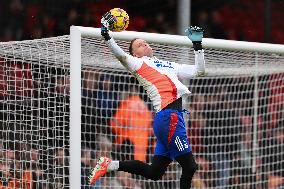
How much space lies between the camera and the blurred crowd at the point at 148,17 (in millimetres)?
11570

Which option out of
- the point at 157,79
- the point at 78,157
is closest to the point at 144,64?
the point at 157,79

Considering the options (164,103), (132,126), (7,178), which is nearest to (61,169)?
(7,178)

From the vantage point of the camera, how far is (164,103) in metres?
8.12

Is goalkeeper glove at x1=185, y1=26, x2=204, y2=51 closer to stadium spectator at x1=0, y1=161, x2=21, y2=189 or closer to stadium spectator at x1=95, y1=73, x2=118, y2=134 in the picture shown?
stadium spectator at x1=0, y1=161, x2=21, y2=189

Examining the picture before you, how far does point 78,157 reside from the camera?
823 centimetres

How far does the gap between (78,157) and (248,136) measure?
12.7 ft

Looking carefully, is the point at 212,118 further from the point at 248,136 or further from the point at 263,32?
the point at 263,32

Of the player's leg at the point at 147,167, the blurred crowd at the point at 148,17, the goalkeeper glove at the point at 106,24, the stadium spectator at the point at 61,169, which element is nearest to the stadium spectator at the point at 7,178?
the stadium spectator at the point at 61,169

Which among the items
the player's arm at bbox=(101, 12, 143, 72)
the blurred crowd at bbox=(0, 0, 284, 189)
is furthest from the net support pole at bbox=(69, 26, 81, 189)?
the blurred crowd at bbox=(0, 0, 284, 189)

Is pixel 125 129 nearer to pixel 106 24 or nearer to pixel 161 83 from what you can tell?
pixel 161 83

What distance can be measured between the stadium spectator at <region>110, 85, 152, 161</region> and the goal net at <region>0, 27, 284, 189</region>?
0.01 m

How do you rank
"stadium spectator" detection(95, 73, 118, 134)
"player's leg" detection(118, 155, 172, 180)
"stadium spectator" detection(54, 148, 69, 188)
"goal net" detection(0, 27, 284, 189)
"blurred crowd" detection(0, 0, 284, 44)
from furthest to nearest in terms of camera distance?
"blurred crowd" detection(0, 0, 284, 44) < "stadium spectator" detection(95, 73, 118, 134) < "goal net" detection(0, 27, 284, 189) < "stadium spectator" detection(54, 148, 69, 188) < "player's leg" detection(118, 155, 172, 180)

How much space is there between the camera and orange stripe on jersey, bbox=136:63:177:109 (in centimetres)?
814

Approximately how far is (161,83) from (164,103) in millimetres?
191
